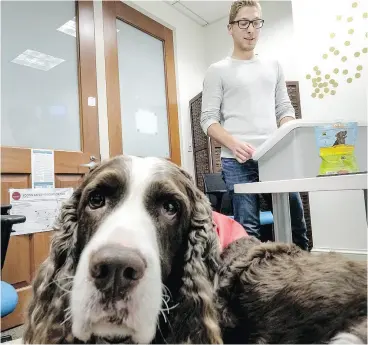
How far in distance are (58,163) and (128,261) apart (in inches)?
66.0

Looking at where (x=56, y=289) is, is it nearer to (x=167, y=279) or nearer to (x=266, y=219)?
(x=167, y=279)

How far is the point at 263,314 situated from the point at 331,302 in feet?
0.42

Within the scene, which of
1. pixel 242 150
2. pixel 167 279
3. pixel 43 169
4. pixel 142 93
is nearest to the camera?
pixel 167 279

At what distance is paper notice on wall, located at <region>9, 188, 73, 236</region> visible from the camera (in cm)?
176

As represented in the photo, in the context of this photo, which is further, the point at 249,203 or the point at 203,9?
the point at 203,9

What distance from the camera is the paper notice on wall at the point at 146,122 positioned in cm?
295

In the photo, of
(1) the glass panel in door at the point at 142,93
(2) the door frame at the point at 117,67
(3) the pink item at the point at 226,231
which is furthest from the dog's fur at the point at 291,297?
(1) the glass panel in door at the point at 142,93

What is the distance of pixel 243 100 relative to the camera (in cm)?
145

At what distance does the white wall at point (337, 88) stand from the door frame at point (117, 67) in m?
1.05

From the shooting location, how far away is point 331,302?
57cm

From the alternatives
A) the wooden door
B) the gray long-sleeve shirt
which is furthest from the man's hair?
the wooden door

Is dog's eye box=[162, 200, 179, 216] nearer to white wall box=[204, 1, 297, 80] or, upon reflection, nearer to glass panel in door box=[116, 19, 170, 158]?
glass panel in door box=[116, 19, 170, 158]

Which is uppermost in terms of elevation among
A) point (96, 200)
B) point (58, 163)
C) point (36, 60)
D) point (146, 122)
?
point (36, 60)

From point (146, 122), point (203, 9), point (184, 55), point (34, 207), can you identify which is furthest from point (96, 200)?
point (203, 9)
